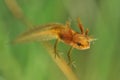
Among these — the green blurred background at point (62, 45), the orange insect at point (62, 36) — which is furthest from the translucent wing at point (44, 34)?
the green blurred background at point (62, 45)

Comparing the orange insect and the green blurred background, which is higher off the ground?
the green blurred background

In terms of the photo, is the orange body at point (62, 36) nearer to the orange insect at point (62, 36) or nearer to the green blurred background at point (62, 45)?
the orange insect at point (62, 36)

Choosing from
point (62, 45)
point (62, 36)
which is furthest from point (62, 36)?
point (62, 45)

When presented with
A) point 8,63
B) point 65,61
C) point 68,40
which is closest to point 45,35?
point 68,40

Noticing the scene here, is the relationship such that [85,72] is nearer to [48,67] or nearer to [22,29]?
[48,67]

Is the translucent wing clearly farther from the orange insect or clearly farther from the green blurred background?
the green blurred background

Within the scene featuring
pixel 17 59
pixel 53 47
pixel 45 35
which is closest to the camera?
pixel 45 35

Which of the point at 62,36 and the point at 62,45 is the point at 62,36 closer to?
the point at 62,36

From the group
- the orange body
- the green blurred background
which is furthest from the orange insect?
the green blurred background
